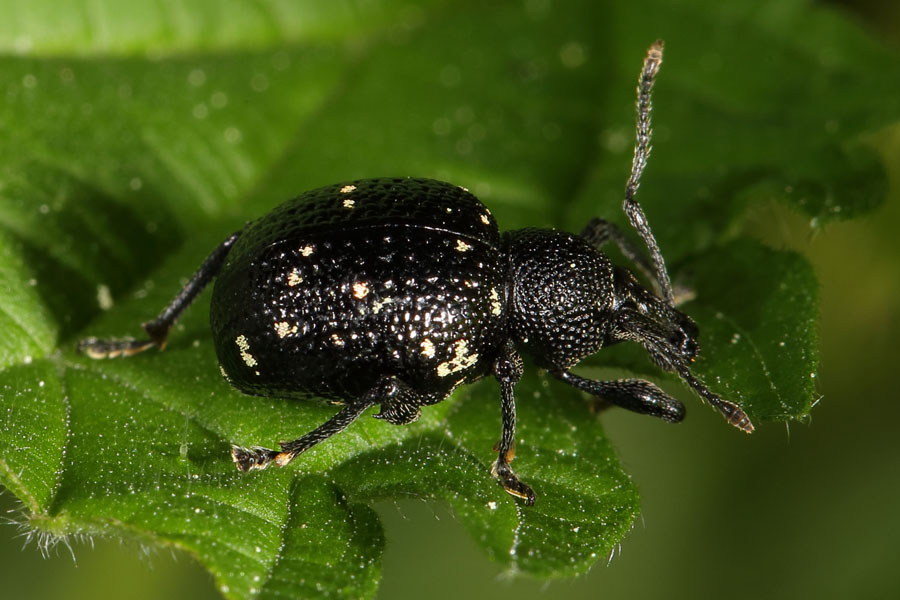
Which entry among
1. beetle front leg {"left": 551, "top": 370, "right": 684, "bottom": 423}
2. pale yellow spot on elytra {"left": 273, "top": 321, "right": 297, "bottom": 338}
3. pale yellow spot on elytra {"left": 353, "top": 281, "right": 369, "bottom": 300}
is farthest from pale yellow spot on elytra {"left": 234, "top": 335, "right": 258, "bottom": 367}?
beetle front leg {"left": 551, "top": 370, "right": 684, "bottom": 423}

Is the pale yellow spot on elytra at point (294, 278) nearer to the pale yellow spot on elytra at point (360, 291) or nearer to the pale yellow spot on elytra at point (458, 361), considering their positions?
the pale yellow spot on elytra at point (360, 291)

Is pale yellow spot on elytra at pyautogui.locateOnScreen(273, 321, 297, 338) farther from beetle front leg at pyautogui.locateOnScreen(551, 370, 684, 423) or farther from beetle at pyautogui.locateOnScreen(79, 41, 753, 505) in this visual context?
beetle front leg at pyautogui.locateOnScreen(551, 370, 684, 423)

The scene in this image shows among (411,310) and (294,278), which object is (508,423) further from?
(294,278)

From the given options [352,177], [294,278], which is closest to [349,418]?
[294,278]

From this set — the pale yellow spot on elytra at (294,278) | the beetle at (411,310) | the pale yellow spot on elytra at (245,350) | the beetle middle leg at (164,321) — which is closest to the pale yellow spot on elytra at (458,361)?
the beetle at (411,310)

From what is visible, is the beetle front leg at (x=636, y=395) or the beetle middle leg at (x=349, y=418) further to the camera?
the beetle front leg at (x=636, y=395)

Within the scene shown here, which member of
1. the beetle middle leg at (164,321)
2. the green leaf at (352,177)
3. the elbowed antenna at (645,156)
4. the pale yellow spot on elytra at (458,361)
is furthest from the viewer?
the elbowed antenna at (645,156)

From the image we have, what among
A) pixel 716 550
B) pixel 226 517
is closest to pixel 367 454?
pixel 226 517

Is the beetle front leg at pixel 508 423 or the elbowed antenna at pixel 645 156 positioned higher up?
the elbowed antenna at pixel 645 156
